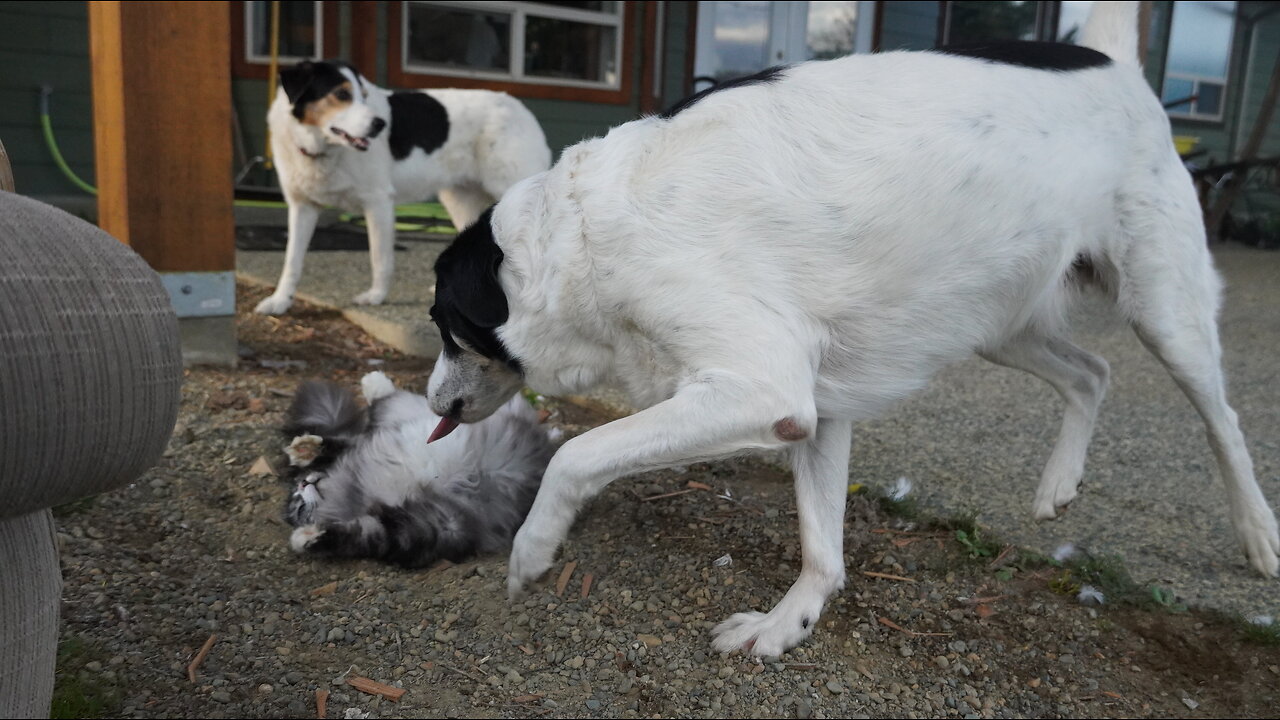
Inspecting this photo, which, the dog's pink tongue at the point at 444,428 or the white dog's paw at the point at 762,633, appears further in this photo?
the dog's pink tongue at the point at 444,428

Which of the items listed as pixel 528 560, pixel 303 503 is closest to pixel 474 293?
pixel 528 560

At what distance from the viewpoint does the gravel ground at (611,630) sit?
2.05m

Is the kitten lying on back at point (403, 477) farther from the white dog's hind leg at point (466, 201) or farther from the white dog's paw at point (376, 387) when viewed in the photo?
the white dog's hind leg at point (466, 201)

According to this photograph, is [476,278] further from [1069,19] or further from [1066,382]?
[1069,19]

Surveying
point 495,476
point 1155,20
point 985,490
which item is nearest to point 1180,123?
point 1155,20

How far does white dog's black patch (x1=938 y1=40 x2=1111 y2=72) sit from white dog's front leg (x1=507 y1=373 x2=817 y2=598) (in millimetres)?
1092

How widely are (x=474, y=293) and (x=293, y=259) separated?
3681 millimetres

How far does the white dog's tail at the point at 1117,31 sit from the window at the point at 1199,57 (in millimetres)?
13319

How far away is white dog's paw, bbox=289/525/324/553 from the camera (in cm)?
258

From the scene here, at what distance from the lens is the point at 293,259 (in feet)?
18.4

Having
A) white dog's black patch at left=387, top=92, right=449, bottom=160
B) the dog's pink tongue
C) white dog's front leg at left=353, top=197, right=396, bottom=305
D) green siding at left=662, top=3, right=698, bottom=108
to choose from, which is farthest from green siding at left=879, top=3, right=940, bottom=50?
the dog's pink tongue

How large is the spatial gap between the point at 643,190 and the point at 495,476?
3.64ft

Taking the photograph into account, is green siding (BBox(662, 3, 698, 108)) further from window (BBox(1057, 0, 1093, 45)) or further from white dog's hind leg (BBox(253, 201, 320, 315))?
white dog's hind leg (BBox(253, 201, 320, 315))

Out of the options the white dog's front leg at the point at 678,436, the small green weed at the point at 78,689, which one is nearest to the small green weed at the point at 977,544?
the white dog's front leg at the point at 678,436
